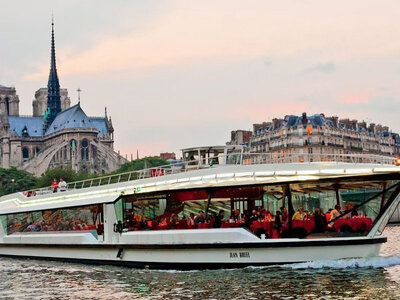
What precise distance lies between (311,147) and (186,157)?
87.4 metres

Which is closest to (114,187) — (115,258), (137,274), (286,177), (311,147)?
(115,258)

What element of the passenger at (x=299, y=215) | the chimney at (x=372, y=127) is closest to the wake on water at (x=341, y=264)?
the passenger at (x=299, y=215)

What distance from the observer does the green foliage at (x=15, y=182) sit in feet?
450

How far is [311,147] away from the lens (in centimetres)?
11594

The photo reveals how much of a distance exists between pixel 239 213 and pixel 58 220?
1027cm

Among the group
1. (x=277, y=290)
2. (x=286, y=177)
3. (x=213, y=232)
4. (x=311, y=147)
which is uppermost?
(x=311, y=147)

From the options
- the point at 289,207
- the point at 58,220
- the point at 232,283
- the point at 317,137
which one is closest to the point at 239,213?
the point at 289,207

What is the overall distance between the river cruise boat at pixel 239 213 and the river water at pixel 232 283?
22.5 inches

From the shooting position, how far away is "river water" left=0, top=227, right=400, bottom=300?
2136cm

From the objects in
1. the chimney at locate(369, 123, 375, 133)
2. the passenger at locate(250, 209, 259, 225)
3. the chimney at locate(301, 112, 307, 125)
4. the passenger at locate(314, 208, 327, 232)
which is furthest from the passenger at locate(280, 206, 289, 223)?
the chimney at locate(369, 123, 375, 133)

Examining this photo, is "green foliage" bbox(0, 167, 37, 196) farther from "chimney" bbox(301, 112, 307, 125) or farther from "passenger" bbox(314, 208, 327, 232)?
"passenger" bbox(314, 208, 327, 232)

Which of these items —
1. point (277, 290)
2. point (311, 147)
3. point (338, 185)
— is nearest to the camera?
point (277, 290)

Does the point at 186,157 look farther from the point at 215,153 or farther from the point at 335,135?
the point at 335,135

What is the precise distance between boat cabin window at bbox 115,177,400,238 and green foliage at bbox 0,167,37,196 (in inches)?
4375
